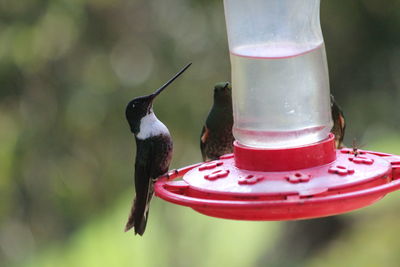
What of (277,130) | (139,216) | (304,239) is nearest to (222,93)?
(139,216)

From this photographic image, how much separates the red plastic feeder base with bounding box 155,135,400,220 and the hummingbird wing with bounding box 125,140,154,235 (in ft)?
3.03

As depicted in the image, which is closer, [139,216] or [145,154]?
[139,216]

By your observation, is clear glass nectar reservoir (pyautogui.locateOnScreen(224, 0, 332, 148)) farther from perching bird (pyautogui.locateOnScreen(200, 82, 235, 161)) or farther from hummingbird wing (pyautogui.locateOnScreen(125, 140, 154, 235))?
perching bird (pyautogui.locateOnScreen(200, 82, 235, 161))

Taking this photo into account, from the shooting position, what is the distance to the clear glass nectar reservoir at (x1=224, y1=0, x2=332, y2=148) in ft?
10.1

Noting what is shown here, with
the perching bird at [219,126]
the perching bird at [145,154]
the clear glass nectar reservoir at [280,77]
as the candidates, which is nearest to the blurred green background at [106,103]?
the perching bird at [219,126]

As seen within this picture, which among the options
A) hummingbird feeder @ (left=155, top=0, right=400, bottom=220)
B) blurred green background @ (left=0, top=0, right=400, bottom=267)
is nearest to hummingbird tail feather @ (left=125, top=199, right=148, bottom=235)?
hummingbird feeder @ (left=155, top=0, right=400, bottom=220)

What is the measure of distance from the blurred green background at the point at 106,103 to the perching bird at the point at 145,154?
9.66 feet

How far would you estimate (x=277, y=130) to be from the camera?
3105mm

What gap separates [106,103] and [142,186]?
3.98 metres

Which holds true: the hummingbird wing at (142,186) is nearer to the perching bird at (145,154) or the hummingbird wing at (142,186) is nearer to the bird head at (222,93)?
the perching bird at (145,154)

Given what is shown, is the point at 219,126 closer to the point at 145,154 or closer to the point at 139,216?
the point at 145,154

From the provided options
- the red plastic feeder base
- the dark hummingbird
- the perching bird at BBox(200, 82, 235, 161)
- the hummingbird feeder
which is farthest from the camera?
the perching bird at BBox(200, 82, 235, 161)

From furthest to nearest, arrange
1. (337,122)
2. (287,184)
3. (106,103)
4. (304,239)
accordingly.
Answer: (304,239)
(106,103)
(337,122)
(287,184)

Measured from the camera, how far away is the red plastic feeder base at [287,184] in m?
2.48
